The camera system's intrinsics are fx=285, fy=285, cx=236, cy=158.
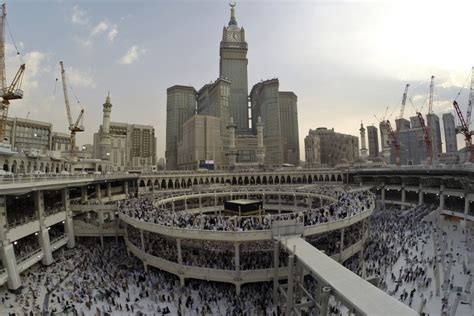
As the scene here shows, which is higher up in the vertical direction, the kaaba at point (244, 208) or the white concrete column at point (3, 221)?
the white concrete column at point (3, 221)

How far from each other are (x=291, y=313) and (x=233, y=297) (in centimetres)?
555

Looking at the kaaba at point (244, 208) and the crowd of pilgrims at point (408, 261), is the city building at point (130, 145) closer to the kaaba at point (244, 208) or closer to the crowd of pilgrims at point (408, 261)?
the kaaba at point (244, 208)

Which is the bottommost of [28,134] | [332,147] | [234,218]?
[234,218]

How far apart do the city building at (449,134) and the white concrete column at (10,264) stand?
170749 millimetres

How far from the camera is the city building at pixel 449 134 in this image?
142600 millimetres

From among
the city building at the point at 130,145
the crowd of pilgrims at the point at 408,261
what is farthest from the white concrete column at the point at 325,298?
the city building at the point at 130,145

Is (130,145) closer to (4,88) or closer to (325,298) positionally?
(4,88)

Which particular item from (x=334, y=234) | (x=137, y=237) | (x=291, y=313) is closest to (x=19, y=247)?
(x=137, y=237)

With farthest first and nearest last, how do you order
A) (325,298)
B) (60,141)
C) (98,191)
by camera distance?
(60,141) → (98,191) → (325,298)

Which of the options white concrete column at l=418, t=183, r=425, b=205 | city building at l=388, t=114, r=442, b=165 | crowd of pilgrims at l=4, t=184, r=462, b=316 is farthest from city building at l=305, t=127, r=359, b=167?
crowd of pilgrims at l=4, t=184, r=462, b=316

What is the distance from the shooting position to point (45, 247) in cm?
2906

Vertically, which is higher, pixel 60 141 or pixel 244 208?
pixel 60 141

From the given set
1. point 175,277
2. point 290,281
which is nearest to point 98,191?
point 175,277

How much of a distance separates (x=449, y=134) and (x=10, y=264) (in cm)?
17744
